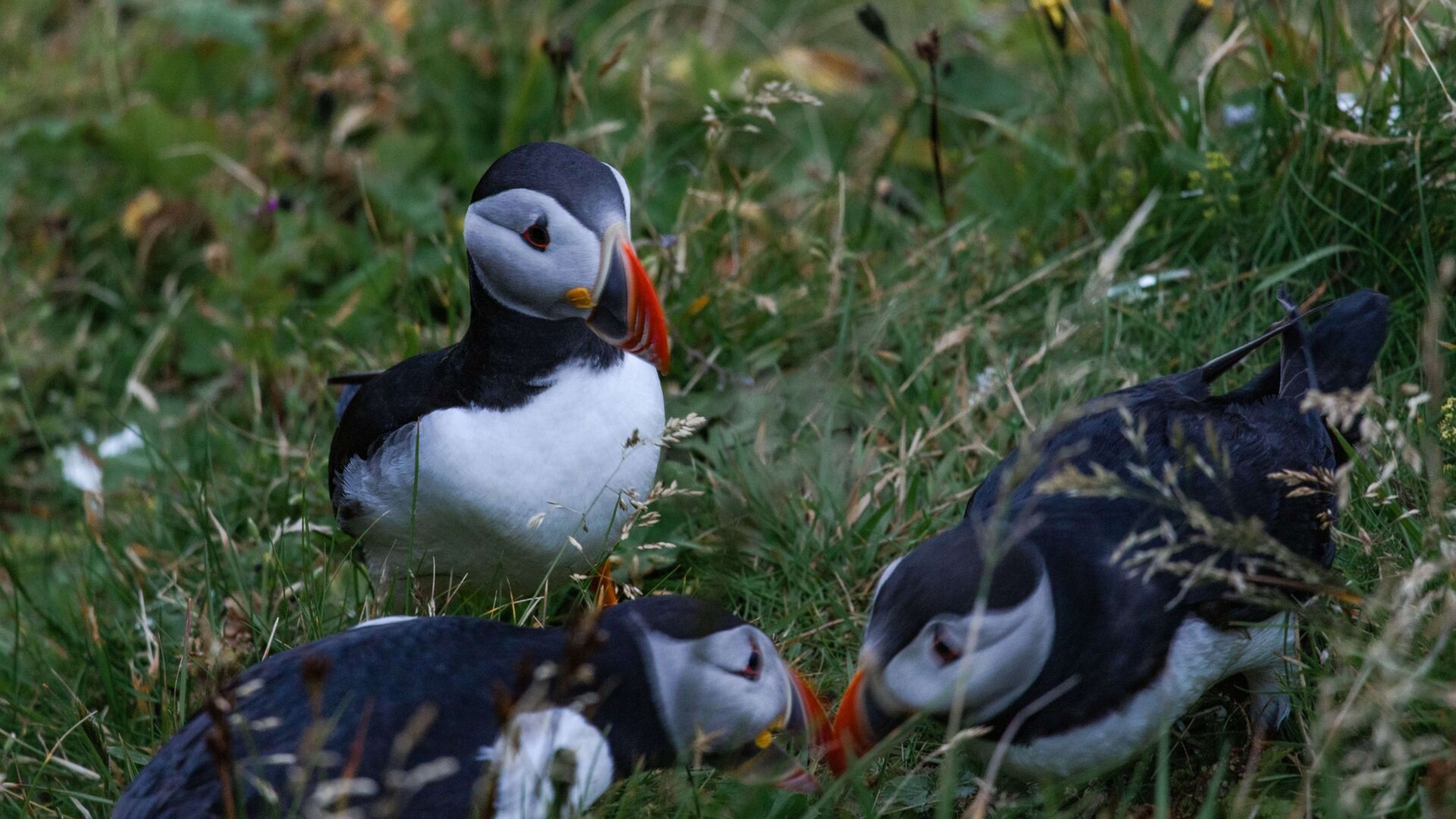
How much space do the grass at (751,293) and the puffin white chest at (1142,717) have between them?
0.22 feet

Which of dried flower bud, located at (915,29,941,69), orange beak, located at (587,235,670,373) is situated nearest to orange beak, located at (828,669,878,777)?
orange beak, located at (587,235,670,373)

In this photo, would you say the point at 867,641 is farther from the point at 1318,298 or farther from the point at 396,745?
the point at 1318,298

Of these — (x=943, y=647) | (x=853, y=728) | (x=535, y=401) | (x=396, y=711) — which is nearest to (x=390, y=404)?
(x=535, y=401)

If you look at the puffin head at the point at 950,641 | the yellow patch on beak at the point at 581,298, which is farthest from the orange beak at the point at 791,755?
the yellow patch on beak at the point at 581,298

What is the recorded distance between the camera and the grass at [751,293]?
2.88 m

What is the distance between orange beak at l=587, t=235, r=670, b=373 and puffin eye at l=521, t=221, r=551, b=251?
5.7 inches

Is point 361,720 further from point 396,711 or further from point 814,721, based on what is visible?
point 814,721

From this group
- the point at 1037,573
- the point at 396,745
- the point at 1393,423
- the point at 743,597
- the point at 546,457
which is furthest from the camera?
the point at 743,597

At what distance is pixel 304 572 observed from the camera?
325 centimetres

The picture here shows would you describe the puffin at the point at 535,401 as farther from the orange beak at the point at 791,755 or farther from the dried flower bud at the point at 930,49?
the dried flower bud at the point at 930,49

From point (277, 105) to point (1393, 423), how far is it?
4.81 metres

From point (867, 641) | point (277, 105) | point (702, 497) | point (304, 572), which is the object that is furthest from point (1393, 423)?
point (277, 105)

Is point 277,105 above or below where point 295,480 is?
above

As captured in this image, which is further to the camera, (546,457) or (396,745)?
(546,457)
